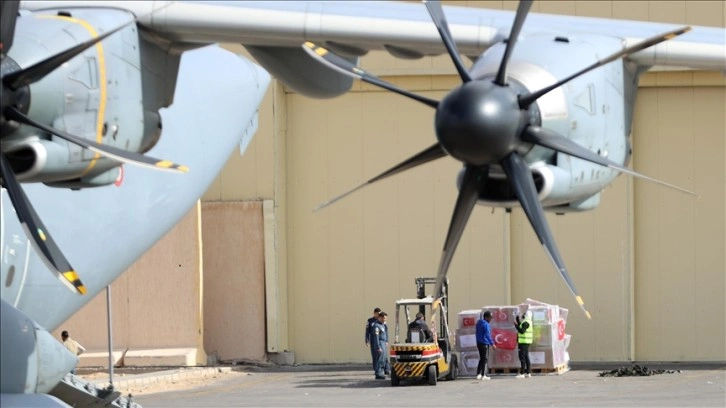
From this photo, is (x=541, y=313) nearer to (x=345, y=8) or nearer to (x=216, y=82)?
(x=216, y=82)

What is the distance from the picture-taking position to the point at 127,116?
41.9 feet

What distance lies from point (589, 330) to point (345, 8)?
817 inches

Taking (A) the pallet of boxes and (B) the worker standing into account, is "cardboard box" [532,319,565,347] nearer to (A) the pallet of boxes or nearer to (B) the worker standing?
(A) the pallet of boxes

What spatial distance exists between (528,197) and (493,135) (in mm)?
777

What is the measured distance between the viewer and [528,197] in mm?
11633

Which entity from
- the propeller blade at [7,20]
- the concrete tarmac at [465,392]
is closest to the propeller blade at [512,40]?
the propeller blade at [7,20]

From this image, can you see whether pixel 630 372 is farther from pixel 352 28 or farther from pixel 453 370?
pixel 352 28

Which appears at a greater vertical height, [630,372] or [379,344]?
[379,344]

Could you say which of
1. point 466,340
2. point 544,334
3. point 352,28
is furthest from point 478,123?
point 466,340

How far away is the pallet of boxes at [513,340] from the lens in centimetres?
3030

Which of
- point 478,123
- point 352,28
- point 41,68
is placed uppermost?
point 352,28

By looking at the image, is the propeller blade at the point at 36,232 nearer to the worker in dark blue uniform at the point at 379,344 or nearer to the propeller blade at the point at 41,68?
the propeller blade at the point at 41,68

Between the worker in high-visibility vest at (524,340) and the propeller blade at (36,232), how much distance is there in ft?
61.6

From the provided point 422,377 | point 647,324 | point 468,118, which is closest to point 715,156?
point 647,324
